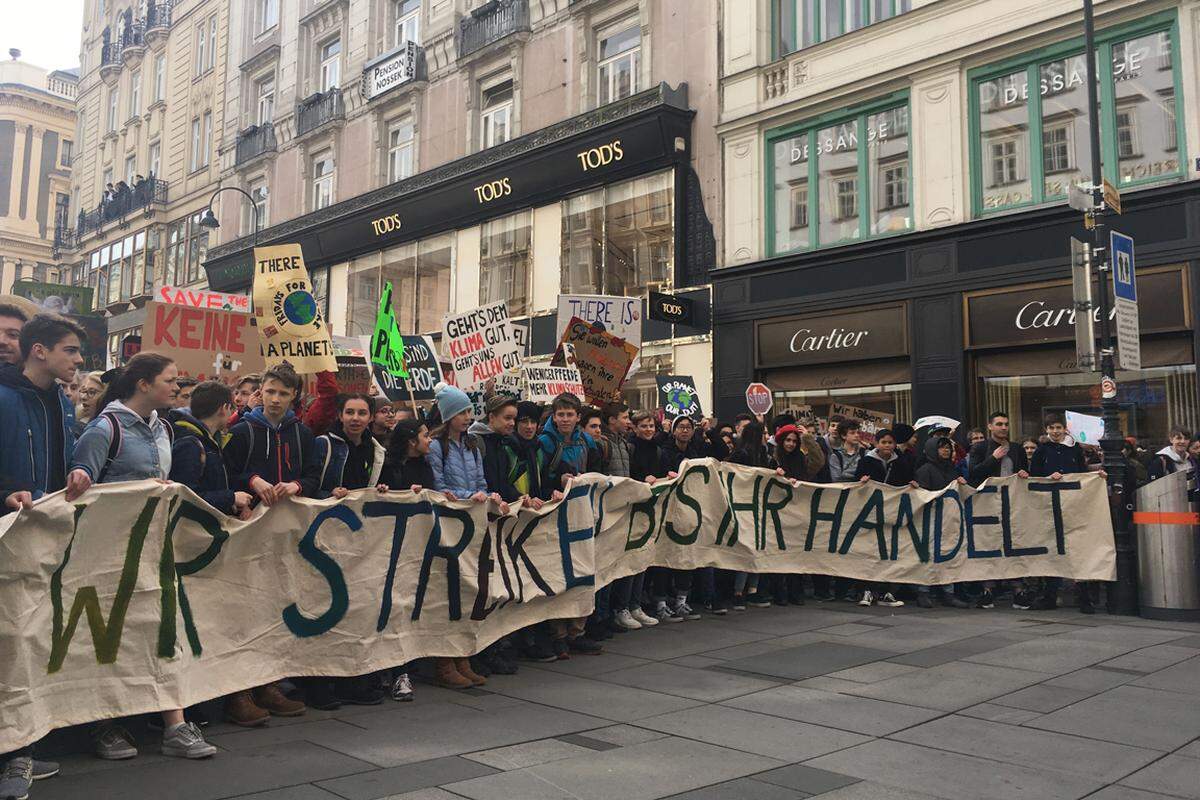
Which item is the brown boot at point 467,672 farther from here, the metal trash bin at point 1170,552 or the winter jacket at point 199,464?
the metal trash bin at point 1170,552

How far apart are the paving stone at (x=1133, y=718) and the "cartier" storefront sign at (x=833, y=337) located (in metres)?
10.8

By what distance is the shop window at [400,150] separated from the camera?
2722 cm

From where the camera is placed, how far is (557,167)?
22016 millimetres

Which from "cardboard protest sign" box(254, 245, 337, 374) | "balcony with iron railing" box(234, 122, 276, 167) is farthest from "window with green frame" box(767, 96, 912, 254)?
"balcony with iron railing" box(234, 122, 276, 167)

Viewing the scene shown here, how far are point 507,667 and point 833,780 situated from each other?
288cm

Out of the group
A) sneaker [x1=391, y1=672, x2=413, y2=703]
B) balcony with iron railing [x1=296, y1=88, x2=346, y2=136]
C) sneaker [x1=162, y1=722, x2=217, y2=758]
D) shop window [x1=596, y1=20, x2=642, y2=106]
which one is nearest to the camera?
sneaker [x1=162, y1=722, x2=217, y2=758]

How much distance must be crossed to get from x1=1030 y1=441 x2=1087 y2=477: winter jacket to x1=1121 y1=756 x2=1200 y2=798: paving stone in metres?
6.02

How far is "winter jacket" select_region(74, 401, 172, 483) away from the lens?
4789 millimetres

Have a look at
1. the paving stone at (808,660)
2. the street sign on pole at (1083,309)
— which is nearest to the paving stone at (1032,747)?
the paving stone at (808,660)

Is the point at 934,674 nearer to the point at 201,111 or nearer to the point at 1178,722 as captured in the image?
the point at 1178,722

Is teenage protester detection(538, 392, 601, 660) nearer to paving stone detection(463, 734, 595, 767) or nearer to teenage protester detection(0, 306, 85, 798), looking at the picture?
paving stone detection(463, 734, 595, 767)

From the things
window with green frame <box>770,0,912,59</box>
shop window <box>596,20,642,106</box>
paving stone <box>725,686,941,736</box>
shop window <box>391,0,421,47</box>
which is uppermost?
shop window <box>391,0,421,47</box>

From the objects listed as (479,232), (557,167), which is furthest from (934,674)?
(479,232)

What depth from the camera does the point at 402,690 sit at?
237 inches
